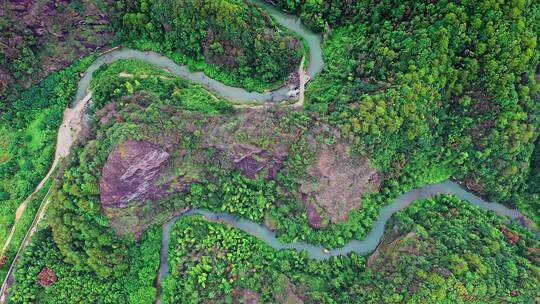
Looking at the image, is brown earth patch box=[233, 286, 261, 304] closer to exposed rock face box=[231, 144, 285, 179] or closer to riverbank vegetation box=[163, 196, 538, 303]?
riverbank vegetation box=[163, 196, 538, 303]

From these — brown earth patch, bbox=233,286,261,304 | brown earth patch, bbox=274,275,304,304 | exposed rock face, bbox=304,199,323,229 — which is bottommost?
brown earth patch, bbox=233,286,261,304

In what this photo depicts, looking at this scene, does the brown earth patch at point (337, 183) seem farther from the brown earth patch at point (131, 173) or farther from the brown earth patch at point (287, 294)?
the brown earth patch at point (131, 173)

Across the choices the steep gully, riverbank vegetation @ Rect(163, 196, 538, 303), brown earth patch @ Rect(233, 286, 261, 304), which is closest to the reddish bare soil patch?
the steep gully

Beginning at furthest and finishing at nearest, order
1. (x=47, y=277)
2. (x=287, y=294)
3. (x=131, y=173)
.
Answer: (x=47, y=277) → (x=287, y=294) → (x=131, y=173)

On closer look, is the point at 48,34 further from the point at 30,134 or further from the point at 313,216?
the point at 313,216

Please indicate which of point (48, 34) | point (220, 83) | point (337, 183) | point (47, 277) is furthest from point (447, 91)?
point (47, 277)

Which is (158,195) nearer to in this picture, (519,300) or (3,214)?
(3,214)

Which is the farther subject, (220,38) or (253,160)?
(220,38)
